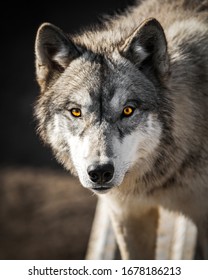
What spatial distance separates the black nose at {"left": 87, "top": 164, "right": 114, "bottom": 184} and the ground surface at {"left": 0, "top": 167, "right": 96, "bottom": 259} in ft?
12.5

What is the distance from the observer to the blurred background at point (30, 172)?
8062mm

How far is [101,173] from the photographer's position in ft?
13.4

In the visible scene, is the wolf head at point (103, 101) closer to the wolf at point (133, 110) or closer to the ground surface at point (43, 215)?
the wolf at point (133, 110)

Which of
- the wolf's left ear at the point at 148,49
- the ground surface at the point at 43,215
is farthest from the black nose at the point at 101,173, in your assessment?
the ground surface at the point at 43,215

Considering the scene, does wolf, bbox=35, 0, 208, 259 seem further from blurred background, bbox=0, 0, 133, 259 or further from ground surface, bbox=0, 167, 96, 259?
ground surface, bbox=0, 167, 96, 259

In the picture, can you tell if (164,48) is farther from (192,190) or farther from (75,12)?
(75,12)

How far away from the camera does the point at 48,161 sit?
9414mm

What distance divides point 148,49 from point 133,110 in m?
0.51

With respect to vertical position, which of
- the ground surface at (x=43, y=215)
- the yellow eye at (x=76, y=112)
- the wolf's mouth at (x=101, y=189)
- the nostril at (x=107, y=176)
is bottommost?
the ground surface at (x=43, y=215)

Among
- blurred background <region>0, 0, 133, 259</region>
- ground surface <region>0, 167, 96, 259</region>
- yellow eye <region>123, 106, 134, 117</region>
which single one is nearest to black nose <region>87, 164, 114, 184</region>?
yellow eye <region>123, 106, 134, 117</region>

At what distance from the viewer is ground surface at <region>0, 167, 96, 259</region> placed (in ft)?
26.1

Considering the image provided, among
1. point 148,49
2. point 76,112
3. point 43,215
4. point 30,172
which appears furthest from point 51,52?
point 30,172
